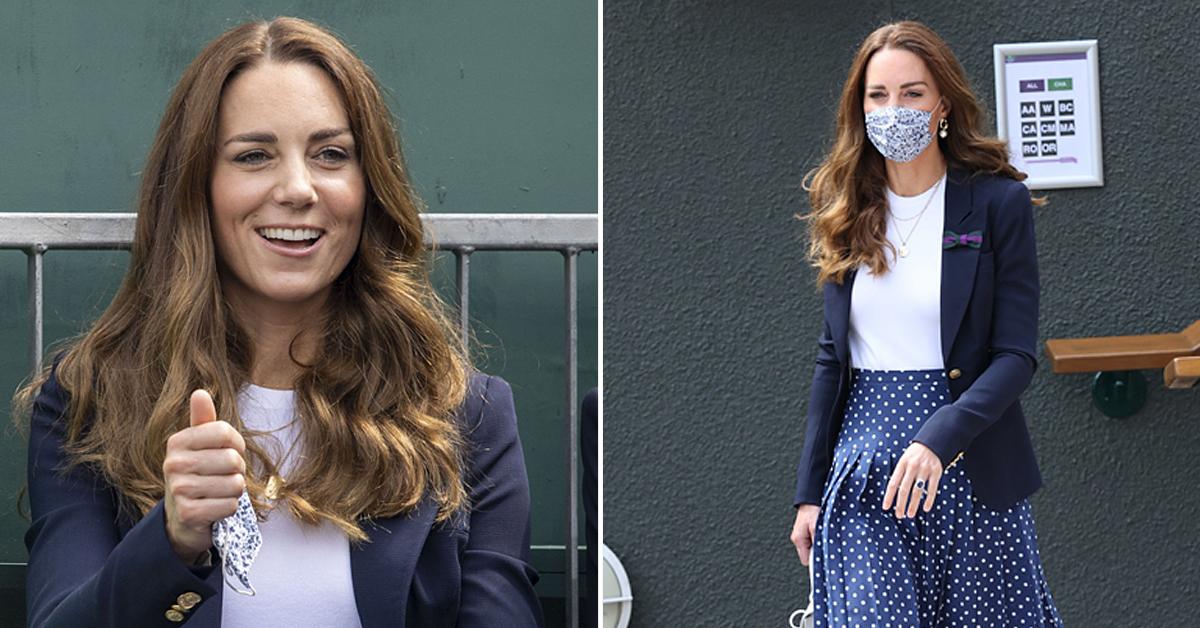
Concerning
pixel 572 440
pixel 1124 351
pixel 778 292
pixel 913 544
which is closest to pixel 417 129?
pixel 572 440

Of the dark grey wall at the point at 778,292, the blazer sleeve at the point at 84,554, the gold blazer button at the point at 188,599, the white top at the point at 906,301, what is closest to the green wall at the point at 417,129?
the blazer sleeve at the point at 84,554

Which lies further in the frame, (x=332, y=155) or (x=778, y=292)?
(x=778, y=292)

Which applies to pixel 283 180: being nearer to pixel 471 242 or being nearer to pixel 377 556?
pixel 377 556

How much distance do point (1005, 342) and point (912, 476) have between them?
28 cm

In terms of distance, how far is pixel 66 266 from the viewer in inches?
72.0

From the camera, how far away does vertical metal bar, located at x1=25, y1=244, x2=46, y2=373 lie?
1731 millimetres

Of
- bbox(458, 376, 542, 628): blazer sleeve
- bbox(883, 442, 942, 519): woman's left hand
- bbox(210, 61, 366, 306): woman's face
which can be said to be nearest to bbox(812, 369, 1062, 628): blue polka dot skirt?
bbox(883, 442, 942, 519): woman's left hand

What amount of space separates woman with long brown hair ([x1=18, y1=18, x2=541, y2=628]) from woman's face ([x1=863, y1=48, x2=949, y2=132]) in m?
1.17

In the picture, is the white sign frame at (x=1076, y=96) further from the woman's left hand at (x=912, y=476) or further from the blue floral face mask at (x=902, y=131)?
the woman's left hand at (x=912, y=476)

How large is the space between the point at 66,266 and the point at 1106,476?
2.32m

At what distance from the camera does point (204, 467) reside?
40.9 inches

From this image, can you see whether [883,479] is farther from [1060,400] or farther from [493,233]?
[1060,400]

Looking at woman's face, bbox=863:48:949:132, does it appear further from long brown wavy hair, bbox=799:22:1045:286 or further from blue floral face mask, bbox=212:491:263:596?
blue floral face mask, bbox=212:491:263:596

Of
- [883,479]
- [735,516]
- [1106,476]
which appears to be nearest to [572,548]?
[883,479]
